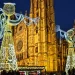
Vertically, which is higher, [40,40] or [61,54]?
[40,40]

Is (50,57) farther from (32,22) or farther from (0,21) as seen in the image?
(0,21)

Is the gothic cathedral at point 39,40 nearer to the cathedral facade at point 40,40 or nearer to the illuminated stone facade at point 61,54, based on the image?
the cathedral facade at point 40,40

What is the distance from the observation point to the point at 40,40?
133 feet

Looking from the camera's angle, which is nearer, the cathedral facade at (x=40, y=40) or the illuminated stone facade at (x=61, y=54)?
the cathedral facade at (x=40, y=40)

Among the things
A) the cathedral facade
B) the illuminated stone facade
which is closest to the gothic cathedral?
the cathedral facade

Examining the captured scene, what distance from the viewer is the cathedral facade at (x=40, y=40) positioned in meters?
40.1

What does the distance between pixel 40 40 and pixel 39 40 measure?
131mm

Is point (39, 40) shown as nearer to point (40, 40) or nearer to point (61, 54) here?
point (40, 40)

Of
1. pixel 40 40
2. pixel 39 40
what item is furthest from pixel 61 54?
pixel 39 40

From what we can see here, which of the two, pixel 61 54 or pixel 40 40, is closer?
pixel 40 40

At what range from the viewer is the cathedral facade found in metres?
40.1

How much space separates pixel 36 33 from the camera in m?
42.0

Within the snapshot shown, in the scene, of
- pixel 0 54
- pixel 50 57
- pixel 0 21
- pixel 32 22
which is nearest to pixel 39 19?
pixel 32 22

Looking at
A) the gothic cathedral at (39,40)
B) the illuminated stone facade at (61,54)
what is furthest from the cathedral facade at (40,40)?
the illuminated stone facade at (61,54)
